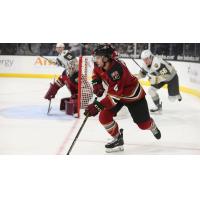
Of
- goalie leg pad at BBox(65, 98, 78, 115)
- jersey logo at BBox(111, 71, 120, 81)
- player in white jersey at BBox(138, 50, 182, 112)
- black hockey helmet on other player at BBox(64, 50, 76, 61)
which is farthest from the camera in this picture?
goalie leg pad at BBox(65, 98, 78, 115)

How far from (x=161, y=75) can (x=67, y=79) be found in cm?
76

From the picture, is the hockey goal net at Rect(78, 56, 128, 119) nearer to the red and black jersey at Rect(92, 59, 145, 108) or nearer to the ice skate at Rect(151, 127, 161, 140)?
the red and black jersey at Rect(92, 59, 145, 108)

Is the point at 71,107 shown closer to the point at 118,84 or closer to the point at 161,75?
the point at 161,75

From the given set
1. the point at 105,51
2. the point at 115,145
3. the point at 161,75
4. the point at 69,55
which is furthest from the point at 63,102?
the point at 105,51

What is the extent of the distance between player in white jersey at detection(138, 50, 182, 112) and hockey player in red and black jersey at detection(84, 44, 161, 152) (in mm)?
372

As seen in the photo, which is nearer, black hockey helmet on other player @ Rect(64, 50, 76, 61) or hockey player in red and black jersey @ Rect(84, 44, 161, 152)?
hockey player in red and black jersey @ Rect(84, 44, 161, 152)

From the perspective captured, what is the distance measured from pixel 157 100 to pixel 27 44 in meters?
1.04

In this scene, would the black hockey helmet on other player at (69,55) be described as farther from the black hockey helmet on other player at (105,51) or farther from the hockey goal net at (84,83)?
the black hockey helmet on other player at (105,51)

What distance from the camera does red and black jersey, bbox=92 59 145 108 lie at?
2.73 metres

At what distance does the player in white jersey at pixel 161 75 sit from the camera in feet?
10.9

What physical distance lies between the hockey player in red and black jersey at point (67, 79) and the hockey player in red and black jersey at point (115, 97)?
0.62m

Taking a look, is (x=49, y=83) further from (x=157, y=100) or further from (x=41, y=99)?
(x=157, y=100)

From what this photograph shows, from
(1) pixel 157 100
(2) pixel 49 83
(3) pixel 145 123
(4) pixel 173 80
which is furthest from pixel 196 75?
(2) pixel 49 83

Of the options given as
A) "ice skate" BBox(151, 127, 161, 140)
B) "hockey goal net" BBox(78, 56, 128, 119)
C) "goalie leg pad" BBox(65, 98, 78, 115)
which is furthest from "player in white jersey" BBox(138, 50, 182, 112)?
"goalie leg pad" BBox(65, 98, 78, 115)
